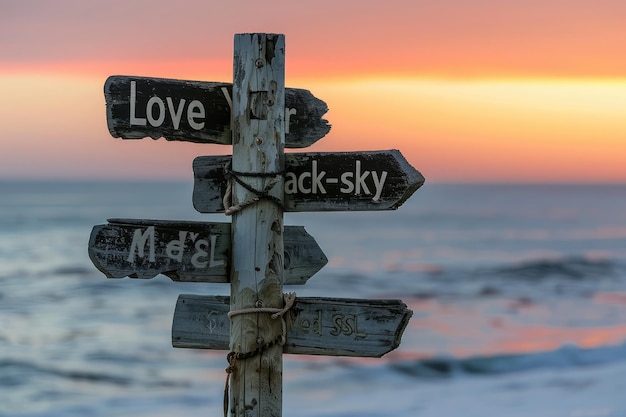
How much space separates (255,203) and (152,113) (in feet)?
1.75

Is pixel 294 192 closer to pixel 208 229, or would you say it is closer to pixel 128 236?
pixel 208 229

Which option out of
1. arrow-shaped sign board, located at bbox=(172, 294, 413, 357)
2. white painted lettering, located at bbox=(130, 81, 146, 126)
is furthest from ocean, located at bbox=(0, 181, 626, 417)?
white painted lettering, located at bbox=(130, 81, 146, 126)

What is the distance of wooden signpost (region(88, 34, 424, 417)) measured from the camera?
3.96m

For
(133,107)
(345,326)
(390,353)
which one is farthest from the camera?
(390,353)

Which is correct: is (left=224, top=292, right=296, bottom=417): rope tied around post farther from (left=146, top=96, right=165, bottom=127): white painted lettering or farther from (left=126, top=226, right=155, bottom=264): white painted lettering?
(left=146, top=96, right=165, bottom=127): white painted lettering

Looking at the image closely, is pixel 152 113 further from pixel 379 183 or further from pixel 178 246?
pixel 379 183

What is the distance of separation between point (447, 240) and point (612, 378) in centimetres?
2755

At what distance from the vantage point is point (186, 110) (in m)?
3.99

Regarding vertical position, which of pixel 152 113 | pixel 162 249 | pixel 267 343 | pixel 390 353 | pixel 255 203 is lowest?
pixel 267 343

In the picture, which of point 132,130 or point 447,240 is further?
point 447,240

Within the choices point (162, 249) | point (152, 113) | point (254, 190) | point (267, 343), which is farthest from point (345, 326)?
point (152, 113)

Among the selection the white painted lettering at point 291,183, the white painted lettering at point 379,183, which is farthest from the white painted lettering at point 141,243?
the white painted lettering at point 379,183

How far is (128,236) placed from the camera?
4.00 meters

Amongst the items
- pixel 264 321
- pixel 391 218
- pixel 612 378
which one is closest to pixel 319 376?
pixel 612 378
